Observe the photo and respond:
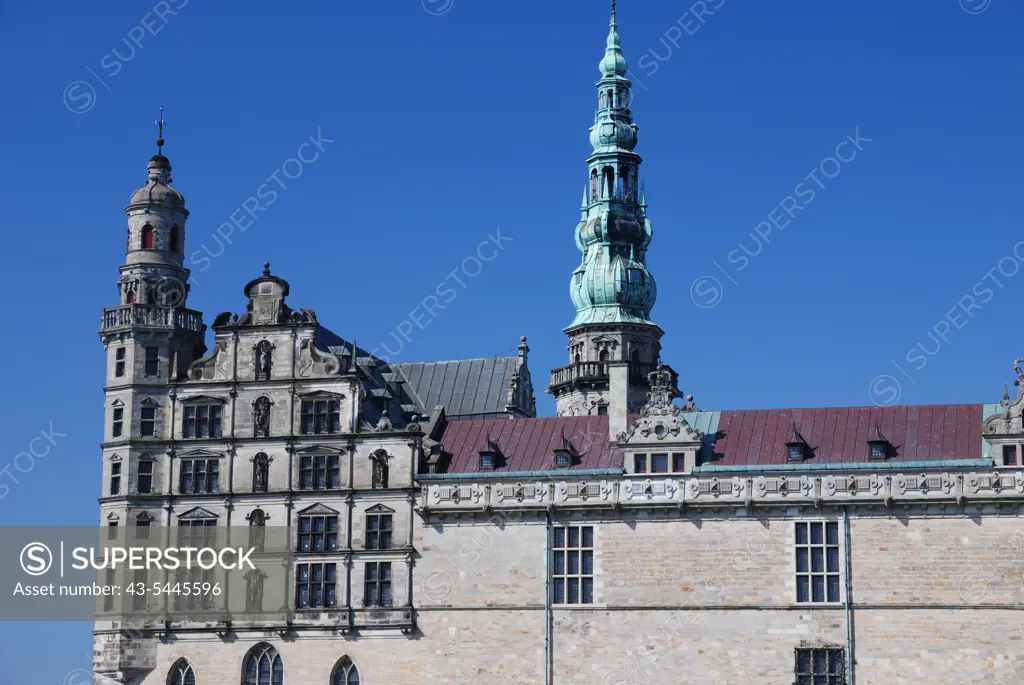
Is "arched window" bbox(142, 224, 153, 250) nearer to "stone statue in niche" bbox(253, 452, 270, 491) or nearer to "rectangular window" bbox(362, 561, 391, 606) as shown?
"stone statue in niche" bbox(253, 452, 270, 491)

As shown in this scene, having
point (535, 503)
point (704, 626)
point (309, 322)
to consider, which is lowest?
point (704, 626)

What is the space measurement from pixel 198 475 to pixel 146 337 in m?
6.03

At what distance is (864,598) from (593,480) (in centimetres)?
1098

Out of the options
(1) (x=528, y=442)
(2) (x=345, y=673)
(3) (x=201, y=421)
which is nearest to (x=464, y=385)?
(1) (x=528, y=442)

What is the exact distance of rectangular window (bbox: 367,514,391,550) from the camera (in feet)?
249

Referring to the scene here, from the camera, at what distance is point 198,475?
7825 cm

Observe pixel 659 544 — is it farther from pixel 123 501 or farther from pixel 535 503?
pixel 123 501

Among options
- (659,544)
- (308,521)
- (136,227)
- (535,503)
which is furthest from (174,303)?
(659,544)

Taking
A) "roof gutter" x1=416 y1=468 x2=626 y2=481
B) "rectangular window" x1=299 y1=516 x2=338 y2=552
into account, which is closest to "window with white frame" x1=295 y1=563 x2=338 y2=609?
"rectangular window" x1=299 y1=516 x2=338 y2=552

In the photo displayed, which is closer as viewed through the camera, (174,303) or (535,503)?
(535,503)

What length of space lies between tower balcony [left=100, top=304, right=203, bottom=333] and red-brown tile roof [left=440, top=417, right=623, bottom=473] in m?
11.6

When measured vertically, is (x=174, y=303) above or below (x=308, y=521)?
above

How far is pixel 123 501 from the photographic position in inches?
3071

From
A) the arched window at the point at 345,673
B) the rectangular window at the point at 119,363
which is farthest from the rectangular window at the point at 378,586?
the rectangular window at the point at 119,363
